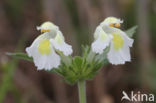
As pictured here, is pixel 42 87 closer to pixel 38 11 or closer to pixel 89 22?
pixel 89 22

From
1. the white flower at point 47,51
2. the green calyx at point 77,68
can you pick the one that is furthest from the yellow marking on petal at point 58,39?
the green calyx at point 77,68

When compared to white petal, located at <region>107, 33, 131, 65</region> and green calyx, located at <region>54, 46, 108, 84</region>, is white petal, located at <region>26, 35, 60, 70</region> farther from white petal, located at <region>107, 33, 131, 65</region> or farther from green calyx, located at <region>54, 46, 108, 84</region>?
white petal, located at <region>107, 33, 131, 65</region>

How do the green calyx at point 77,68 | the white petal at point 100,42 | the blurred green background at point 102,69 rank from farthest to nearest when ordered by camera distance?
the blurred green background at point 102,69
the green calyx at point 77,68
the white petal at point 100,42

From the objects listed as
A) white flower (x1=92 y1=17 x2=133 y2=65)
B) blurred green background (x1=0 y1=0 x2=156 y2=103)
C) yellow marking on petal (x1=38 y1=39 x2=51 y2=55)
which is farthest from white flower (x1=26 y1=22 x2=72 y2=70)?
blurred green background (x1=0 y1=0 x2=156 y2=103)

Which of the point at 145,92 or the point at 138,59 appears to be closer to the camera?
the point at 145,92

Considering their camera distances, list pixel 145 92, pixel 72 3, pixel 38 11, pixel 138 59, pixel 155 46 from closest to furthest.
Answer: pixel 145 92
pixel 138 59
pixel 155 46
pixel 72 3
pixel 38 11

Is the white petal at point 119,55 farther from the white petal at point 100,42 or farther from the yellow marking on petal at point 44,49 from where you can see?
the yellow marking on petal at point 44,49

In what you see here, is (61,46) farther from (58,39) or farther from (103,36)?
(103,36)

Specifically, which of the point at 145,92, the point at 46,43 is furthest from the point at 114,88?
the point at 46,43
